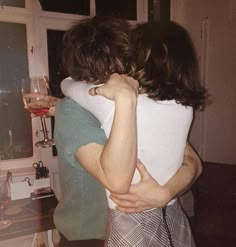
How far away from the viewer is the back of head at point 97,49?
79cm

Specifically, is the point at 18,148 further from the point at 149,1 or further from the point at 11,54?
the point at 149,1

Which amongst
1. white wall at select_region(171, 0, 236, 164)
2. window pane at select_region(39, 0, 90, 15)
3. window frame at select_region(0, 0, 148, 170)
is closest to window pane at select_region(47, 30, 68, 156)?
window frame at select_region(0, 0, 148, 170)

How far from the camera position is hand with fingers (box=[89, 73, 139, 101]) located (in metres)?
0.67

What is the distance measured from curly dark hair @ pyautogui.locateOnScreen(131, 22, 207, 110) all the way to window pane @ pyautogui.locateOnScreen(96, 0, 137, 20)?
1.51m

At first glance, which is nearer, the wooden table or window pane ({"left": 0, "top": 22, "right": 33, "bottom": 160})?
the wooden table

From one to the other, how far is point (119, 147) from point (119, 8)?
2002 millimetres

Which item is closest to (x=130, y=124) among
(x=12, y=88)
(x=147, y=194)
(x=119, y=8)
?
(x=147, y=194)

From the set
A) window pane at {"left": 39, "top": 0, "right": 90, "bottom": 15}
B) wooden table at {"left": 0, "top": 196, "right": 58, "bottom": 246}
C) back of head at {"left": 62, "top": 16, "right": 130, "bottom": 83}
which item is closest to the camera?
back of head at {"left": 62, "top": 16, "right": 130, "bottom": 83}

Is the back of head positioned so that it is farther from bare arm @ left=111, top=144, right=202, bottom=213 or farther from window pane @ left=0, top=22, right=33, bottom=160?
window pane @ left=0, top=22, right=33, bottom=160

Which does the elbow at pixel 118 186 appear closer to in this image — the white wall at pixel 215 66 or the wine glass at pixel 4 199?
the wine glass at pixel 4 199

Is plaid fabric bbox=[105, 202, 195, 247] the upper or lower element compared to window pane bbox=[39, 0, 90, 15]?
lower

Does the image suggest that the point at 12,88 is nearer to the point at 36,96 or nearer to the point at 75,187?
the point at 36,96

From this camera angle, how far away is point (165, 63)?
2.73 feet

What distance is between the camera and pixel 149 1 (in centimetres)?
247
